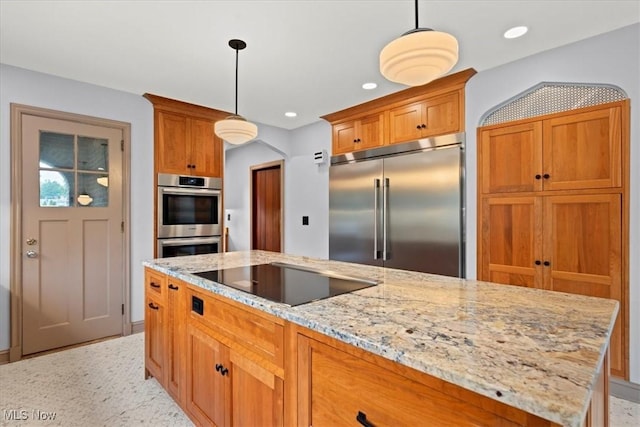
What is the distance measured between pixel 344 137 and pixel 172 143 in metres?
1.97

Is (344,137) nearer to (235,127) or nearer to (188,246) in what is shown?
(235,127)

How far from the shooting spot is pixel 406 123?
3.28m

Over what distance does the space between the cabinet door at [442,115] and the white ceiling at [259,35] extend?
0.36 meters

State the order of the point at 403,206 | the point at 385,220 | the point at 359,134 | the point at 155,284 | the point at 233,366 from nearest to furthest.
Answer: the point at 233,366 < the point at 155,284 < the point at 403,206 < the point at 385,220 < the point at 359,134

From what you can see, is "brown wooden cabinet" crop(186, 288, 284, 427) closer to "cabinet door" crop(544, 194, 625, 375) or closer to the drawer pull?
the drawer pull

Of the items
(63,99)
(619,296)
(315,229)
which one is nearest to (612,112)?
(619,296)

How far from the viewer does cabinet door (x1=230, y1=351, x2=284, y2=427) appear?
1.15 m

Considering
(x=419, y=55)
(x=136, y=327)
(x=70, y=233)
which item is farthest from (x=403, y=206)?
(x=70, y=233)

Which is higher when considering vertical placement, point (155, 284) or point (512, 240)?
point (512, 240)

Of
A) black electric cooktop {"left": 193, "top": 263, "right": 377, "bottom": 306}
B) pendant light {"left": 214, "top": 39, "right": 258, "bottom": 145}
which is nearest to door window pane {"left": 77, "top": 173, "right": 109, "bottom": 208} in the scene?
pendant light {"left": 214, "top": 39, "right": 258, "bottom": 145}

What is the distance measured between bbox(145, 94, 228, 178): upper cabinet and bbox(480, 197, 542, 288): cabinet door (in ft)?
9.69

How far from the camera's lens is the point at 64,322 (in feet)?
9.50

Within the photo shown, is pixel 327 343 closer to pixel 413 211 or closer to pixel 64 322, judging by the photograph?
pixel 413 211

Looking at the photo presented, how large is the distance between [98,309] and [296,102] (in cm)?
290
